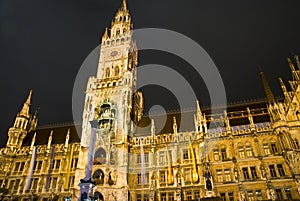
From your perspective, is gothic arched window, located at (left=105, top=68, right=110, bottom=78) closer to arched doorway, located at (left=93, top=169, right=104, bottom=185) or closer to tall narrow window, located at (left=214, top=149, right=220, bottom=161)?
arched doorway, located at (left=93, top=169, right=104, bottom=185)

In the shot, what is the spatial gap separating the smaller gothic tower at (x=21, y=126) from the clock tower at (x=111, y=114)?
1521cm

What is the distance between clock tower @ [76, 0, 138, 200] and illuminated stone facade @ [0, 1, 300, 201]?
0.16m

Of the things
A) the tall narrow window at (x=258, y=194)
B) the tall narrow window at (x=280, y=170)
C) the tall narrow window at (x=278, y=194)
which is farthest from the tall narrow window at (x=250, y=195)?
the tall narrow window at (x=280, y=170)

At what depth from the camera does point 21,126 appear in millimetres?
46688

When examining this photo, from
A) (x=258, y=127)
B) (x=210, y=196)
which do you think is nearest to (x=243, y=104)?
(x=258, y=127)

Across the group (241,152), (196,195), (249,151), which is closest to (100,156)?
(196,195)

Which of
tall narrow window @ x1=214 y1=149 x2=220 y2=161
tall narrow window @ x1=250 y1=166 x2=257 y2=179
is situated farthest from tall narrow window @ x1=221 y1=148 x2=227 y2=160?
tall narrow window @ x1=250 y1=166 x2=257 y2=179

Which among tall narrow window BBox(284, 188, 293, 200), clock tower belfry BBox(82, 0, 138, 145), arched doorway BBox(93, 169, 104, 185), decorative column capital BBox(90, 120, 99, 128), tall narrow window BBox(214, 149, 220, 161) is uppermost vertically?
clock tower belfry BBox(82, 0, 138, 145)

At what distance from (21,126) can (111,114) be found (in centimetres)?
2200

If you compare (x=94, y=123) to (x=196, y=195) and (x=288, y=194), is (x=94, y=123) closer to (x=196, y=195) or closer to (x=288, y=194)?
(x=196, y=195)

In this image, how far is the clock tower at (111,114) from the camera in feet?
110

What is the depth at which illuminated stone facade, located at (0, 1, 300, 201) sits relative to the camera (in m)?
30.3

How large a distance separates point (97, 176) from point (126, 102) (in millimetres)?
12839

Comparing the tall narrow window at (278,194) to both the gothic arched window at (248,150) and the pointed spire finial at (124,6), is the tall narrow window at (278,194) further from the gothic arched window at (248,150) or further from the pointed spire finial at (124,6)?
the pointed spire finial at (124,6)
